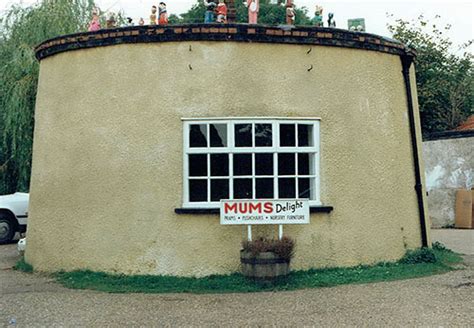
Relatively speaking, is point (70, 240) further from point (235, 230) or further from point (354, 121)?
point (354, 121)

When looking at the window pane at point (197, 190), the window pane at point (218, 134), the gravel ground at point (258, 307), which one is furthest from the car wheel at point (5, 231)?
the window pane at point (218, 134)

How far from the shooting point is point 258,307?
316 inches

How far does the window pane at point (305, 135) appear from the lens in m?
10.4

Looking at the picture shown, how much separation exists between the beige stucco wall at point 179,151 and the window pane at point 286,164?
498 millimetres

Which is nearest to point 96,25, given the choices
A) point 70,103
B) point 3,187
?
point 70,103

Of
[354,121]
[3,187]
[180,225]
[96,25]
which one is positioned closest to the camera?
[180,225]

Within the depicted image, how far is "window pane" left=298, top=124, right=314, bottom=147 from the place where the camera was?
34.2ft

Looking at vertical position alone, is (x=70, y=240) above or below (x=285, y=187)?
below

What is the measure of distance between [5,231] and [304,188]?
1082cm

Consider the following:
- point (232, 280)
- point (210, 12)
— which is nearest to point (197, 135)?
point (232, 280)

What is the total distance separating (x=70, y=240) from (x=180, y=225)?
1972mm

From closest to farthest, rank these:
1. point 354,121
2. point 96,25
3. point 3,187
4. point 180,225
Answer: point 180,225 → point 354,121 → point 96,25 → point 3,187

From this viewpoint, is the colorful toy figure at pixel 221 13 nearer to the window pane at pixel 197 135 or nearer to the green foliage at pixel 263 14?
the window pane at pixel 197 135

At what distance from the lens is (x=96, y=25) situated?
463 inches
